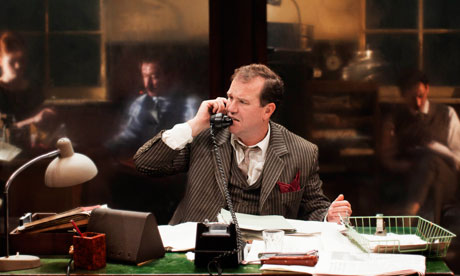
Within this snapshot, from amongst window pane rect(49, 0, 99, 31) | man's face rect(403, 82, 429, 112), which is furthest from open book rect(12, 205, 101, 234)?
man's face rect(403, 82, 429, 112)

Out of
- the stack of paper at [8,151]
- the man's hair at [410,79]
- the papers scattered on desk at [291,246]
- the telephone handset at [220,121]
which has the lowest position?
the papers scattered on desk at [291,246]

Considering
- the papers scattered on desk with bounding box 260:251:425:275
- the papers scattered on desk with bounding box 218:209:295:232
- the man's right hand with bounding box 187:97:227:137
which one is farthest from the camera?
the man's right hand with bounding box 187:97:227:137

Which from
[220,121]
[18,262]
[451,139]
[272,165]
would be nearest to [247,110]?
[220,121]

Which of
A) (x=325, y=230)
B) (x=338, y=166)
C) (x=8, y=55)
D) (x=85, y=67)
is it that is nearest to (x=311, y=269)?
(x=325, y=230)

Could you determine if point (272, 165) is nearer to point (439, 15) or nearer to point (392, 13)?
point (392, 13)

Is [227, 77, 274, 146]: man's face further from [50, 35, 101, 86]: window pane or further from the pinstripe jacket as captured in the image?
[50, 35, 101, 86]: window pane

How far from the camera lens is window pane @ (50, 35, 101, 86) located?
4207mm

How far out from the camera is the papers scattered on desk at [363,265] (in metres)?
1.92

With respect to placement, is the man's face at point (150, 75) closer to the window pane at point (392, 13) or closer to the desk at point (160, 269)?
the window pane at point (392, 13)

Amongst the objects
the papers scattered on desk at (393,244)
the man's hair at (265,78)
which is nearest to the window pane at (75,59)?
the man's hair at (265,78)

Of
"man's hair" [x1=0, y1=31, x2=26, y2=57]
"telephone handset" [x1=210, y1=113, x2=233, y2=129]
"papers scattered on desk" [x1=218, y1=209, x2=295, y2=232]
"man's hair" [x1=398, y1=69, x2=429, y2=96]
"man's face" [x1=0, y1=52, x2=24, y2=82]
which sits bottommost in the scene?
"papers scattered on desk" [x1=218, y1=209, x2=295, y2=232]

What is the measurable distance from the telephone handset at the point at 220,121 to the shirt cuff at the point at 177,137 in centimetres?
15

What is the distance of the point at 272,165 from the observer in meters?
3.04

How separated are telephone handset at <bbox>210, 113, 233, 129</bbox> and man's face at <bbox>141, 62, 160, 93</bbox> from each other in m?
1.34
